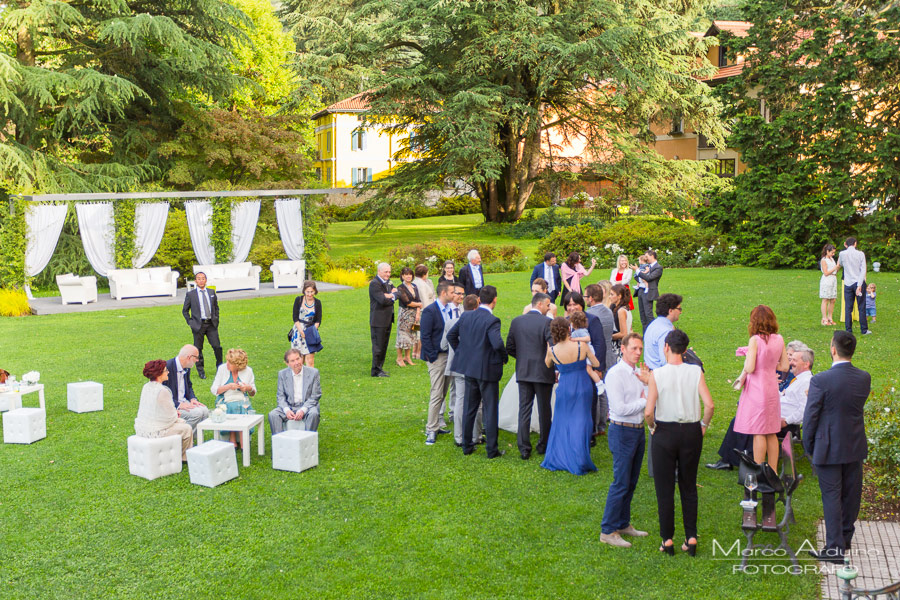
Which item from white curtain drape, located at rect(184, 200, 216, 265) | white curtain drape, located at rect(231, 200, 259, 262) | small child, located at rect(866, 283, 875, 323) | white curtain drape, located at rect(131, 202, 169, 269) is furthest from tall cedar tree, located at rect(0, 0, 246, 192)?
small child, located at rect(866, 283, 875, 323)

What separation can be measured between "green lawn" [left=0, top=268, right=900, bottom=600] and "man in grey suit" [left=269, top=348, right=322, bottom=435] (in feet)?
1.39

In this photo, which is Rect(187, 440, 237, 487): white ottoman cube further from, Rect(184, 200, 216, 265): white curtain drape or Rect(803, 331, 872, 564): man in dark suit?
Rect(184, 200, 216, 265): white curtain drape

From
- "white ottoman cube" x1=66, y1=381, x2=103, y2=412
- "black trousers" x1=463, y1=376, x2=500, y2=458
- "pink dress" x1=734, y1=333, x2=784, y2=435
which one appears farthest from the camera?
"white ottoman cube" x1=66, y1=381, x2=103, y2=412

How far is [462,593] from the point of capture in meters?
5.86

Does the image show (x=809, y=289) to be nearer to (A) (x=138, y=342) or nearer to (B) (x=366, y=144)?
(A) (x=138, y=342)

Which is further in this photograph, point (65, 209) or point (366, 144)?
point (366, 144)

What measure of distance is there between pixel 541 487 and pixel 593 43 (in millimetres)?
28502

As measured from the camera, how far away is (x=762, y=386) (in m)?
6.98

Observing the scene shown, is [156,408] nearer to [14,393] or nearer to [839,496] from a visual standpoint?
[14,393]

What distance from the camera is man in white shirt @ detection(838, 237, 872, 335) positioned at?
1441 centimetres

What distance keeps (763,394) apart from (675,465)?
1516mm

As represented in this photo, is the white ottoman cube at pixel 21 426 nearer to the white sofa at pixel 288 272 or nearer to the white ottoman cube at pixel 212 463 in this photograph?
the white ottoman cube at pixel 212 463

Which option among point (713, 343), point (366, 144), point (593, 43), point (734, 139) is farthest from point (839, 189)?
point (366, 144)

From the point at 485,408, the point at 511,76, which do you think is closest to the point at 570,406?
the point at 485,408
